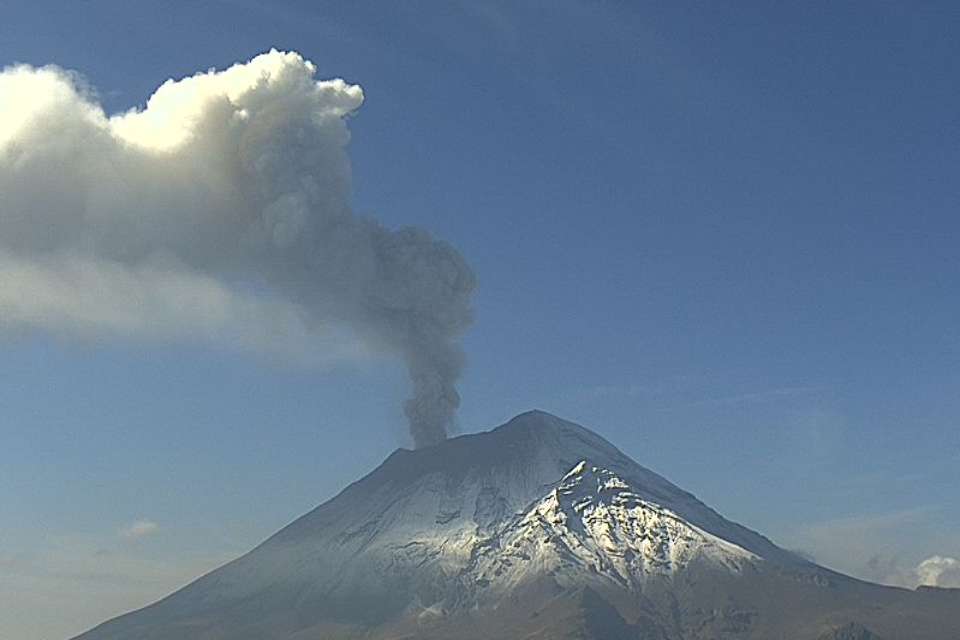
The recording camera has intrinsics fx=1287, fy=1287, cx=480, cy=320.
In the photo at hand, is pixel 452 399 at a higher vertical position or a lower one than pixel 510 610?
higher

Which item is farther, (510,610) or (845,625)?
(510,610)

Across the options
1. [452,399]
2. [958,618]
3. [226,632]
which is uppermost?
[452,399]

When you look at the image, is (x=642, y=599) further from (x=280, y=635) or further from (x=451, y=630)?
(x=280, y=635)

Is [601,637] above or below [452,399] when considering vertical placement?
below

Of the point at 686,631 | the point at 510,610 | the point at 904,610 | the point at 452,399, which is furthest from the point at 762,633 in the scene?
the point at 452,399

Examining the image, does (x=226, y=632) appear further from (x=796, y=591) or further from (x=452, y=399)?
(x=796, y=591)

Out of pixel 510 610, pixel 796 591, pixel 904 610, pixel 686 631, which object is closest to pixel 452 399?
pixel 510 610

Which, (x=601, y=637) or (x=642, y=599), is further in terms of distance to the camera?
(x=642, y=599)
